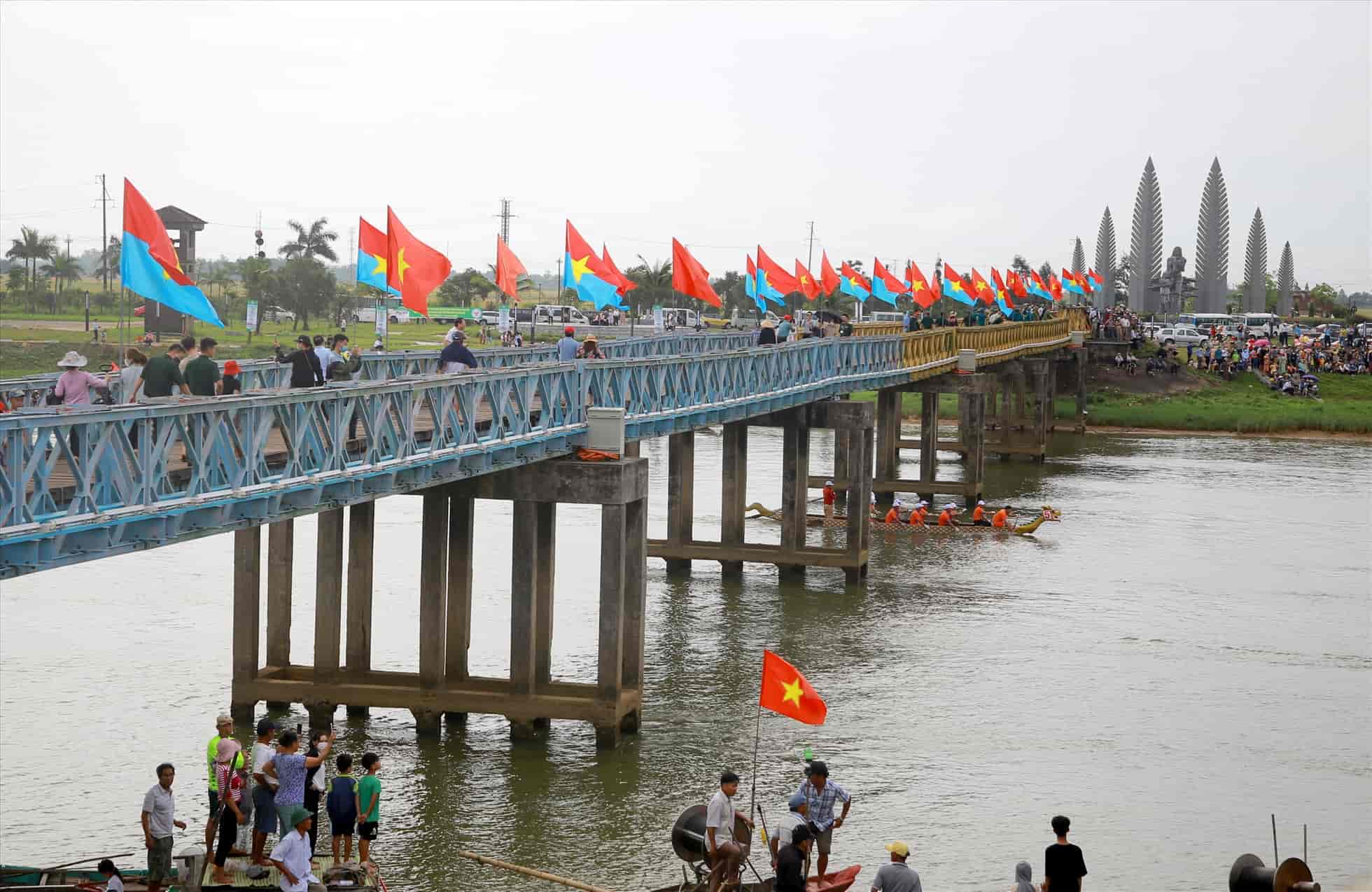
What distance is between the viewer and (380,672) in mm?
27047

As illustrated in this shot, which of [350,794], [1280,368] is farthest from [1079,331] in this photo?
[350,794]

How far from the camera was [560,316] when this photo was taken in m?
98.8

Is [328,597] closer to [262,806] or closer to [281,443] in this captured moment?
[281,443]

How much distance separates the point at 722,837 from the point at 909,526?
34584 millimetres

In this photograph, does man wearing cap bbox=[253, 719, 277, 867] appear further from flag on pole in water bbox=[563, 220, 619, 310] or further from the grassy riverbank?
the grassy riverbank

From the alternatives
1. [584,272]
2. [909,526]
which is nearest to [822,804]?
[584,272]

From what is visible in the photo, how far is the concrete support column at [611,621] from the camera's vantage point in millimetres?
26219

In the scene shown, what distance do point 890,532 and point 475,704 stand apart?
2602 centimetres

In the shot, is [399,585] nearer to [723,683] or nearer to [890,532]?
[723,683]

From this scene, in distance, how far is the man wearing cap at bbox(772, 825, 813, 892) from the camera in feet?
55.9

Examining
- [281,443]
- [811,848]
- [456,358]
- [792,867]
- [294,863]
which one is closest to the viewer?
[792,867]

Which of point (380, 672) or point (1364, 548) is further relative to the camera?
point (1364, 548)

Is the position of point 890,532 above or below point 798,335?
below

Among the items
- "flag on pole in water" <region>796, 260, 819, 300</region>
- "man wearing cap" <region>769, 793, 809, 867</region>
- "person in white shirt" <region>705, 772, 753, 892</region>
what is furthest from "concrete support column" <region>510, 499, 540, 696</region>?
"flag on pole in water" <region>796, 260, 819, 300</region>
